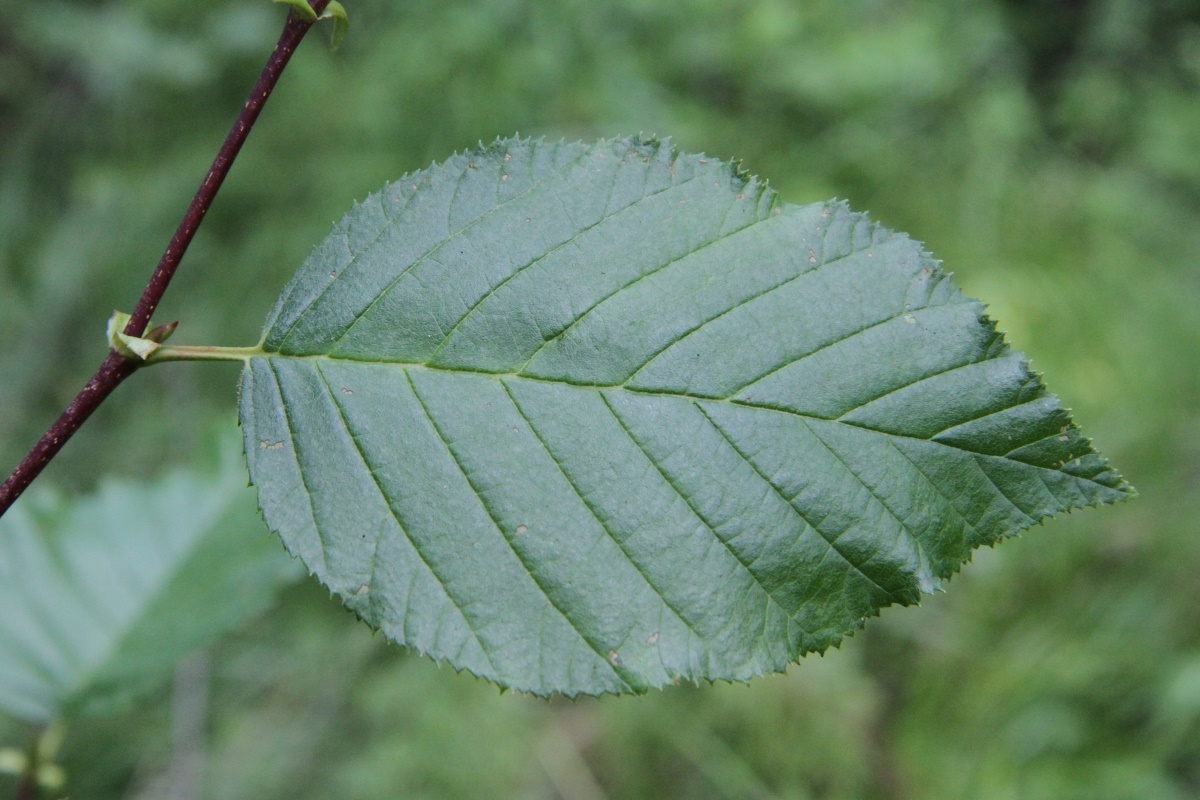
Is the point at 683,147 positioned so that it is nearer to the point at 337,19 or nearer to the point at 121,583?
the point at 121,583

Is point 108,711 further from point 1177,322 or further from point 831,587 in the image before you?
point 1177,322

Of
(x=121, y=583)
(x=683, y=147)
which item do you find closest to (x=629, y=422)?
(x=121, y=583)

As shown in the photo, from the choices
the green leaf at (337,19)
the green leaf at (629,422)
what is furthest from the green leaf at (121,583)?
the green leaf at (337,19)

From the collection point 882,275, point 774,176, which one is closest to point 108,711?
point 882,275

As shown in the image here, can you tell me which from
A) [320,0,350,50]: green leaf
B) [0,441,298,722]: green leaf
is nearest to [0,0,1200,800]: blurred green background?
[0,441,298,722]: green leaf

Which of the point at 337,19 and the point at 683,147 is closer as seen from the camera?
the point at 337,19

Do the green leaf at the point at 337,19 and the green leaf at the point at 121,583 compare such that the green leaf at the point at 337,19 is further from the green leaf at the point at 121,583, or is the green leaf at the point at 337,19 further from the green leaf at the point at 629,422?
the green leaf at the point at 121,583

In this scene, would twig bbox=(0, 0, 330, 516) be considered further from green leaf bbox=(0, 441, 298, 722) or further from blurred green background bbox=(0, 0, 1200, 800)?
blurred green background bbox=(0, 0, 1200, 800)
